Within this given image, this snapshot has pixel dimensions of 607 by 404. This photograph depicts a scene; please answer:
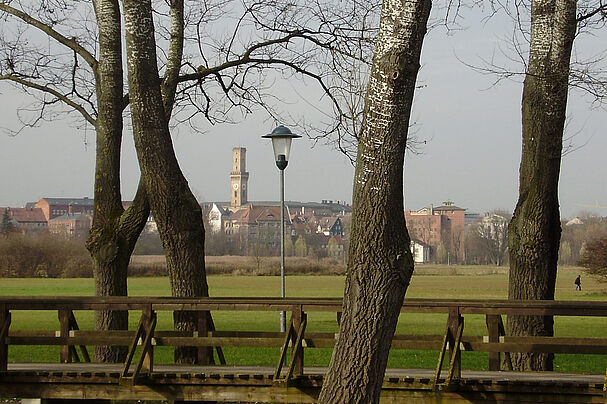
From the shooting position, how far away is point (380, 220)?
829 cm

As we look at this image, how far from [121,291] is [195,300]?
371 centimetres

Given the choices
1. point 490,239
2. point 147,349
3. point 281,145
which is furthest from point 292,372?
point 490,239

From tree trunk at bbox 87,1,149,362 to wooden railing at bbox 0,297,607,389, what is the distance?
245cm

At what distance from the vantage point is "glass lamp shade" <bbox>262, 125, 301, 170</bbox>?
1819 cm

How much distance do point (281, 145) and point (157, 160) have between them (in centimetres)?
478

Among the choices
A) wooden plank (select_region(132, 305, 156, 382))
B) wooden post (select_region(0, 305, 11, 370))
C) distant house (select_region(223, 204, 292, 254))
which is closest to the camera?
wooden plank (select_region(132, 305, 156, 382))

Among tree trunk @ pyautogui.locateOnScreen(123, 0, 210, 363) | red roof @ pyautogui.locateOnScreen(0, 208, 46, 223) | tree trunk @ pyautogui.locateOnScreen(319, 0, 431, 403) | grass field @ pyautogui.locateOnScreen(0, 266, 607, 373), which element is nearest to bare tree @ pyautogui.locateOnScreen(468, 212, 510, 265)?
grass field @ pyautogui.locateOnScreen(0, 266, 607, 373)

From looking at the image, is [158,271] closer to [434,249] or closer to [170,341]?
[170,341]

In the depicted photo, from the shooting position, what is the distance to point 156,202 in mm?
13742

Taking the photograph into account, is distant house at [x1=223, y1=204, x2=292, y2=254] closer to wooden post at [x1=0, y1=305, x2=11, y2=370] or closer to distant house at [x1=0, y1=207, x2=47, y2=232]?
distant house at [x1=0, y1=207, x2=47, y2=232]

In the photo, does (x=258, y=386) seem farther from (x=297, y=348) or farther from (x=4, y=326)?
(x=4, y=326)

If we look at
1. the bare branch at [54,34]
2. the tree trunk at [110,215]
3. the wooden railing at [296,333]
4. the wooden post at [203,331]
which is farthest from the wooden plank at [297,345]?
the bare branch at [54,34]

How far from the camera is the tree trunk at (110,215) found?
48.0 ft

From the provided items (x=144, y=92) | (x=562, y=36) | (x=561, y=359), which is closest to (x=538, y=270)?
(x=562, y=36)
